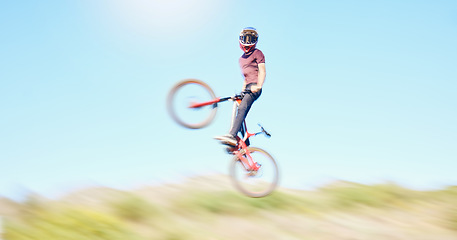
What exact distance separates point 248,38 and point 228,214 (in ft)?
12.3

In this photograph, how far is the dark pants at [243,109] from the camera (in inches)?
321

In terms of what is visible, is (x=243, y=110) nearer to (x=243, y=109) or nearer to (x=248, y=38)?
(x=243, y=109)

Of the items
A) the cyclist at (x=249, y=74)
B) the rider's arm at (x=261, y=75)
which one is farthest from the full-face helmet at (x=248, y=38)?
the rider's arm at (x=261, y=75)

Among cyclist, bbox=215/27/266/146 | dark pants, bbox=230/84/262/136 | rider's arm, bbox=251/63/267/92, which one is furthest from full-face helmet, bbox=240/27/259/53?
dark pants, bbox=230/84/262/136

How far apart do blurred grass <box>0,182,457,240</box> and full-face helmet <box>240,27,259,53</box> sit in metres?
3.41

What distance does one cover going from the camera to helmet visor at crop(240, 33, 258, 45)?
8.02m

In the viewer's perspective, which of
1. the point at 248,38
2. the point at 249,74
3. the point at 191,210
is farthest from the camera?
the point at 191,210

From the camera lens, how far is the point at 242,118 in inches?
323

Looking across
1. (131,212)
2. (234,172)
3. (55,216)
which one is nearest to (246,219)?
(234,172)

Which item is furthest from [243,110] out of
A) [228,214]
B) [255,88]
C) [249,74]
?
[228,214]

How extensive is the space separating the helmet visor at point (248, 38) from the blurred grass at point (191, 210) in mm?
3478

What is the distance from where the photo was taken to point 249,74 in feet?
27.4

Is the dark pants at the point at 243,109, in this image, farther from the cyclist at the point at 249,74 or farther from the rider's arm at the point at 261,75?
the rider's arm at the point at 261,75

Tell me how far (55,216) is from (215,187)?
13.0ft
